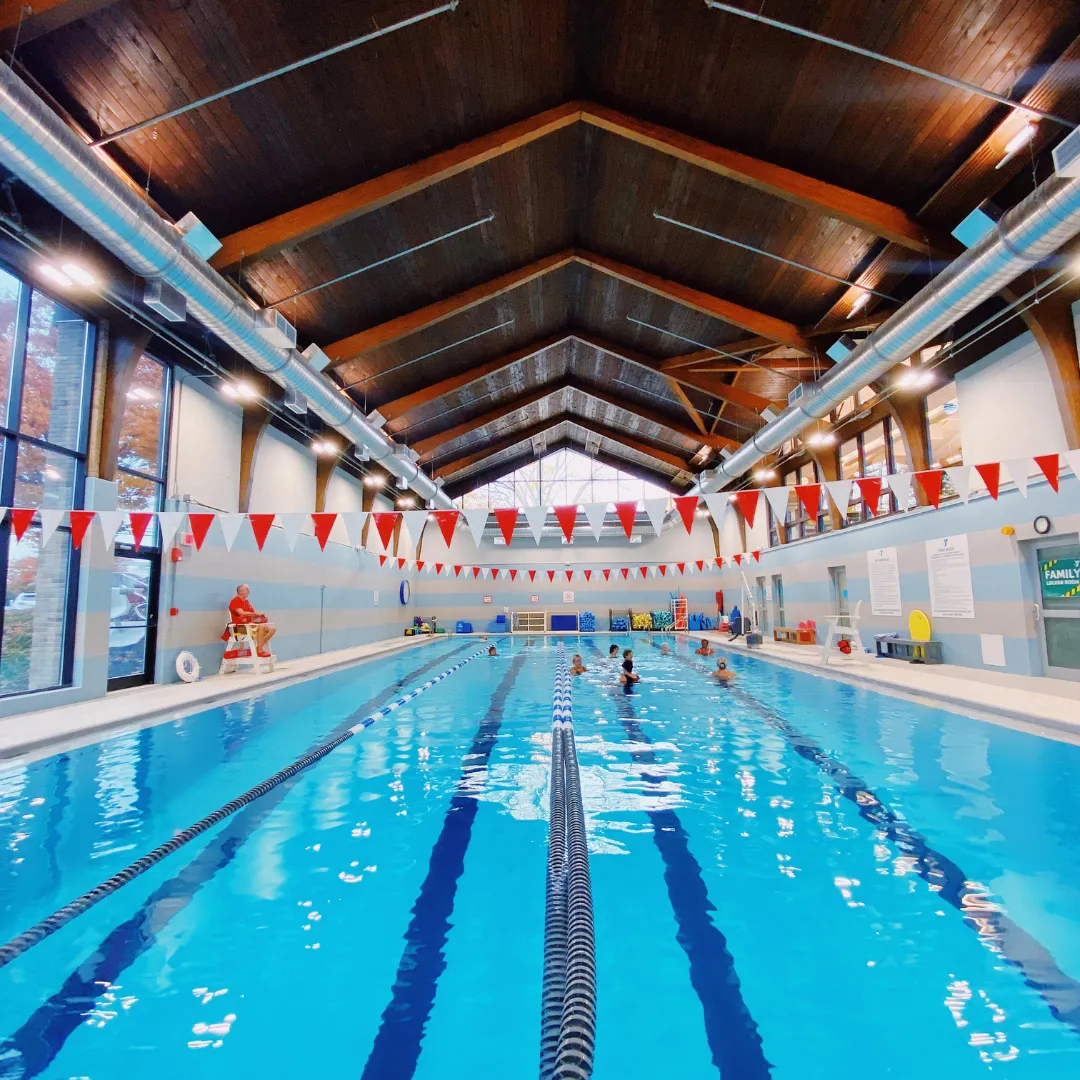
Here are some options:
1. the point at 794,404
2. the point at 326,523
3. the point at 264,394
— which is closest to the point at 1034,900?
the point at 794,404

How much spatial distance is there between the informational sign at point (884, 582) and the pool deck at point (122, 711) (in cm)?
955

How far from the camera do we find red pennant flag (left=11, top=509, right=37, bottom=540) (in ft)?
18.4

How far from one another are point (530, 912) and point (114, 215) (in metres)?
5.12

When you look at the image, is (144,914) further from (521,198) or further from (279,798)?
(521,198)

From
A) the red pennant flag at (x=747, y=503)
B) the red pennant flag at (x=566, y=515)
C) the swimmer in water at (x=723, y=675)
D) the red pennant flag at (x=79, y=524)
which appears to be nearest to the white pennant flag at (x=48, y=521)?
the red pennant flag at (x=79, y=524)

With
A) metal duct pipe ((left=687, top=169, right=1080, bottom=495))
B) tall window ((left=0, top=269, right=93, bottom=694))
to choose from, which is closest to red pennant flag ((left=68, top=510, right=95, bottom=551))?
tall window ((left=0, top=269, right=93, bottom=694))

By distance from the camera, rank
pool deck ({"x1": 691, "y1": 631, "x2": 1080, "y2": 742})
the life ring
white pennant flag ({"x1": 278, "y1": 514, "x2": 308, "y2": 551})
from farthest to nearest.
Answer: white pennant flag ({"x1": 278, "y1": 514, "x2": 308, "y2": 551}), the life ring, pool deck ({"x1": 691, "y1": 631, "x2": 1080, "y2": 742})

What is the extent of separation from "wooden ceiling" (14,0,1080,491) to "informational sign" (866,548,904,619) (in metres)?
3.73

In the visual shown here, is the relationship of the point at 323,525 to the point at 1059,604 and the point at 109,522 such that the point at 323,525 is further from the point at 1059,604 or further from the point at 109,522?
the point at 1059,604

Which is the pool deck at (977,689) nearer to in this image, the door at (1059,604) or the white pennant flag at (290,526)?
the door at (1059,604)

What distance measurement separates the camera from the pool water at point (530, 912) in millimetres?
1650

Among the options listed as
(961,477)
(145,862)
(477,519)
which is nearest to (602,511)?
(477,519)

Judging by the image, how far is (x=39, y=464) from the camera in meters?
6.04

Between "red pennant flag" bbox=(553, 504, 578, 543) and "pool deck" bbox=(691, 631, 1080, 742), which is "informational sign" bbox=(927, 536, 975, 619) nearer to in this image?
"pool deck" bbox=(691, 631, 1080, 742)
